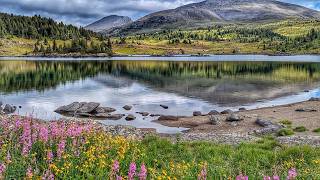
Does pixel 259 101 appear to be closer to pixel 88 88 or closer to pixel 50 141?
pixel 88 88

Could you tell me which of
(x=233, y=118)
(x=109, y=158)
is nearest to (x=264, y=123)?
(x=233, y=118)

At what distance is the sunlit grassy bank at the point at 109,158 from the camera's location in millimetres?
13797

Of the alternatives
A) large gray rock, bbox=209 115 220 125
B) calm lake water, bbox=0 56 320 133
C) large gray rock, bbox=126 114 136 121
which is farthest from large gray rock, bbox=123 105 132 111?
large gray rock, bbox=209 115 220 125

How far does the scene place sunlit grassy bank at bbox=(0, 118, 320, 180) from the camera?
45.3 ft

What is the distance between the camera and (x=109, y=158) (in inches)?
695

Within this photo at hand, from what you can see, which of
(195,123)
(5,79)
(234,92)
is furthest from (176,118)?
(5,79)

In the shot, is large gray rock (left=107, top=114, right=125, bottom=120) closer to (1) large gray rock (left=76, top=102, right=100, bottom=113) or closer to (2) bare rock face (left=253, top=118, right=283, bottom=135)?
(1) large gray rock (left=76, top=102, right=100, bottom=113)

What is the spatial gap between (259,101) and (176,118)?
26.3 metres

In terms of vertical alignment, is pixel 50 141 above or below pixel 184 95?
above

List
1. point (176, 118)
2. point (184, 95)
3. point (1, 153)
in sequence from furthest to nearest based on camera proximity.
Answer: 1. point (184, 95)
2. point (176, 118)
3. point (1, 153)

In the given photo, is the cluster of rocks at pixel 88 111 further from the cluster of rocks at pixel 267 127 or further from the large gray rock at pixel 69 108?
the cluster of rocks at pixel 267 127

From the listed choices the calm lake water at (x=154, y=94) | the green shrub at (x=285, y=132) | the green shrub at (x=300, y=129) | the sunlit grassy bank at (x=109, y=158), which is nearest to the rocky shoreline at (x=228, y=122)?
the green shrub at (x=300, y=129)

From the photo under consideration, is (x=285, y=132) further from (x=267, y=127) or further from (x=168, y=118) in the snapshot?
(x=168, y=118)

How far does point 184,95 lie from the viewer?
84688mm
